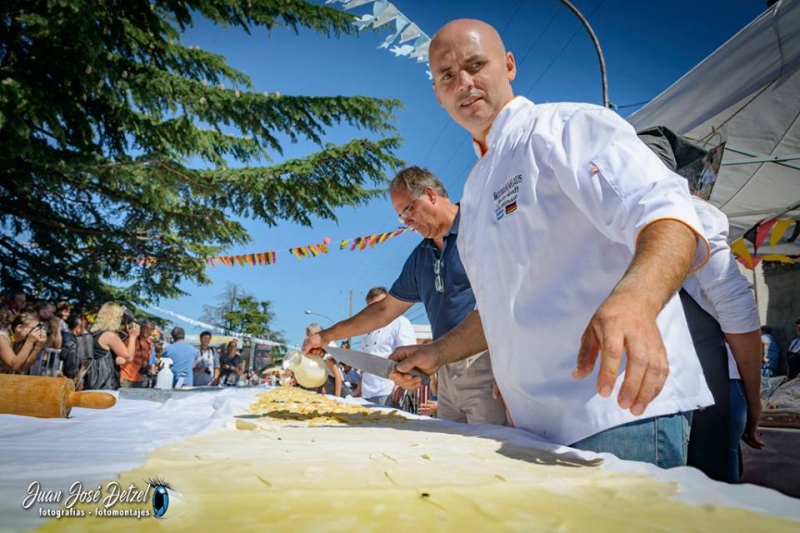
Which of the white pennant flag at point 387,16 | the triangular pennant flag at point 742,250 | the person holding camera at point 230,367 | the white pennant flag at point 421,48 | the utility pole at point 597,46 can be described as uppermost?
the white pennant flag at point 387,16

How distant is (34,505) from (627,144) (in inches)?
42.9

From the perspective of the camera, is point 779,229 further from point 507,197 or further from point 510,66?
point 507,197

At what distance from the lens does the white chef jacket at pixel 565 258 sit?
0.94 metres

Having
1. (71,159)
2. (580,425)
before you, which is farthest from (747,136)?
(71,159)

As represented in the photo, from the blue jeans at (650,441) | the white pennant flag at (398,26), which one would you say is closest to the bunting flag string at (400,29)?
the white pennant flag at (398,26)

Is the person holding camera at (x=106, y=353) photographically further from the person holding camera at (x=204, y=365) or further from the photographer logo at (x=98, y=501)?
the photographer logo at (x=98, y=501)

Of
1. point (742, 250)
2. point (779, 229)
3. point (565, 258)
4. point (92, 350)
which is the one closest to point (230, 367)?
point (92, 350)

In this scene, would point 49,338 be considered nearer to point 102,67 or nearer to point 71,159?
point 71,159

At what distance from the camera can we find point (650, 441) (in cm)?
100

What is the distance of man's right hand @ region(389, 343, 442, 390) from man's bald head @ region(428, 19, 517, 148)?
828 millimetres

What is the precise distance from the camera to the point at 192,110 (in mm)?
9109

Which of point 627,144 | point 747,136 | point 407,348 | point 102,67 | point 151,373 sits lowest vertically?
point 151,373

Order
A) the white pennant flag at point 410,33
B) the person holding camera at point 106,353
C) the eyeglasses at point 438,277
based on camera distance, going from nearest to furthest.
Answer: the eyeglasses at point 438,277
the person holding camera at point 106,353
the white pennant flag at point 410,33

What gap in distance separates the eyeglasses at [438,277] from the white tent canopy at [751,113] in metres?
2.56
